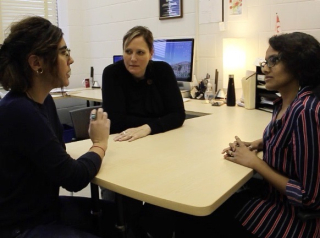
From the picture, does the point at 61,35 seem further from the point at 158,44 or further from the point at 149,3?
the point at 149,3

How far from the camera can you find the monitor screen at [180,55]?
2.99 meters

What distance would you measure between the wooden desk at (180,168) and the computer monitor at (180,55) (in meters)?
1.14

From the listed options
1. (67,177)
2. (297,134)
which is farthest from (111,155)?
(297,134)

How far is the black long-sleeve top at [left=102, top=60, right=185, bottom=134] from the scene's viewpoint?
77.0 inches

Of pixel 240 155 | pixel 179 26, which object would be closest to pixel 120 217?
pixel 240 155

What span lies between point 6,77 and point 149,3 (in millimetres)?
2749

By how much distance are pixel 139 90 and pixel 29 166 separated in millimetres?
1049

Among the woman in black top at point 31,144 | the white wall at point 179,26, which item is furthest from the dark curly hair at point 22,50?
the white wall at point 179,26

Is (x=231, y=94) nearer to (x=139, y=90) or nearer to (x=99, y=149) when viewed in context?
(x=139, y=90)

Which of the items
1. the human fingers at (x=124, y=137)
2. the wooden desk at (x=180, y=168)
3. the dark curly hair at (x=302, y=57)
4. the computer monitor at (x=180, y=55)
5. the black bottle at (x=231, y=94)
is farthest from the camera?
the computer monitor at (x=180, y=55)

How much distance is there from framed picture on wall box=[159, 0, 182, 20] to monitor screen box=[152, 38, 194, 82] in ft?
1.14

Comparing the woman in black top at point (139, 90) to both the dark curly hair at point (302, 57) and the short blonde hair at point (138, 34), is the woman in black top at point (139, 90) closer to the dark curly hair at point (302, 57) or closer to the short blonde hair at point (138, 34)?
the short blonde hair at point (138, 34)

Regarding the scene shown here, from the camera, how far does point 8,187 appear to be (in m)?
1.10

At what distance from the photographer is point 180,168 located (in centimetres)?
126
